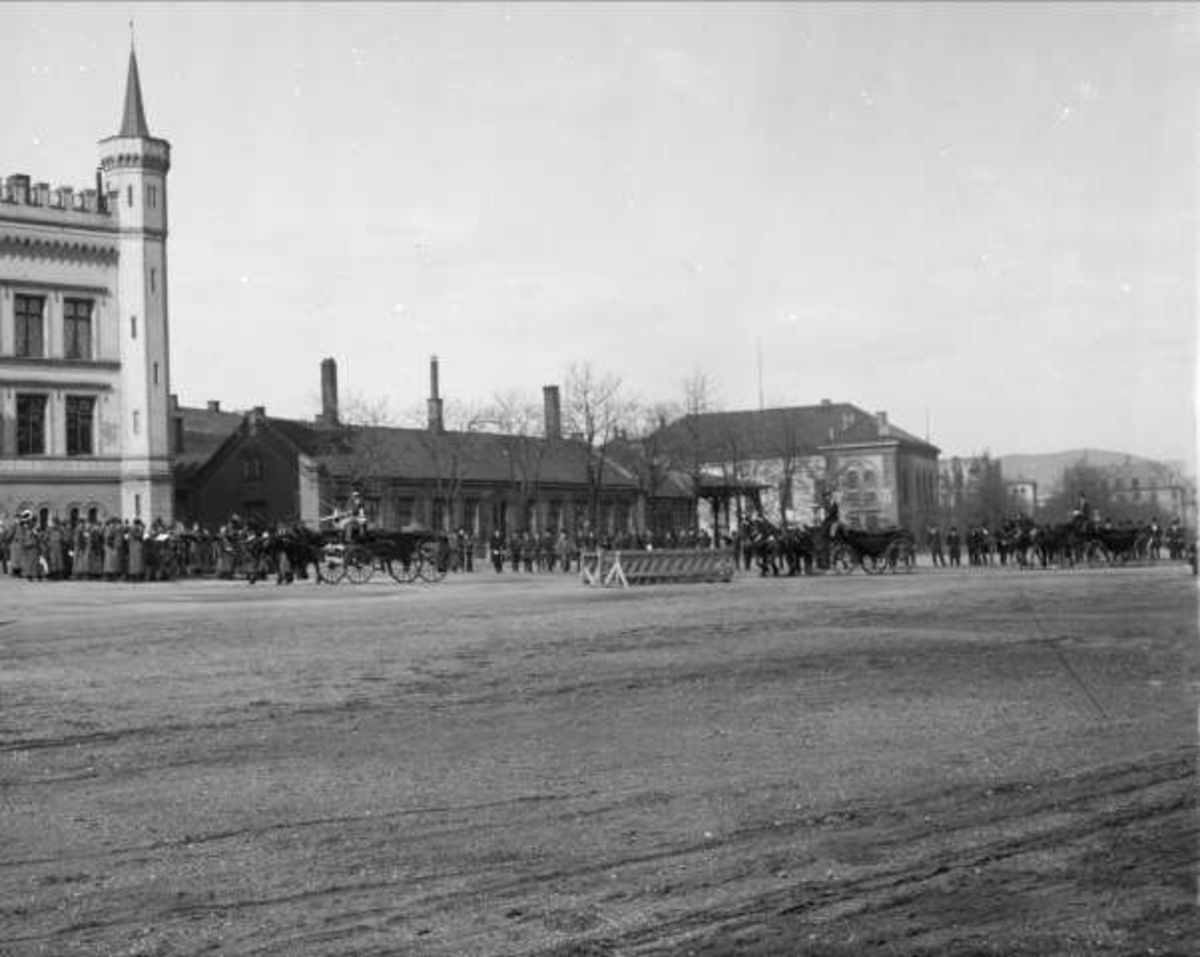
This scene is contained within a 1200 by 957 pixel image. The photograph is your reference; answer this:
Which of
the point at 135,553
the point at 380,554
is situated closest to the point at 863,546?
the point at 380,554

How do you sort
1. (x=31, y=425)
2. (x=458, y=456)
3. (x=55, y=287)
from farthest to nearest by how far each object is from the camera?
1. (x=458, y=456)
2. (x=55, y=287)
3. (x=31, y=425)

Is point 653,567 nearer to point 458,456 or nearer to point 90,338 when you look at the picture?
point 90,338

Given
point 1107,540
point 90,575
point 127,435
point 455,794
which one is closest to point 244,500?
point 127,435

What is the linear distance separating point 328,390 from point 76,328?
27.2 meters

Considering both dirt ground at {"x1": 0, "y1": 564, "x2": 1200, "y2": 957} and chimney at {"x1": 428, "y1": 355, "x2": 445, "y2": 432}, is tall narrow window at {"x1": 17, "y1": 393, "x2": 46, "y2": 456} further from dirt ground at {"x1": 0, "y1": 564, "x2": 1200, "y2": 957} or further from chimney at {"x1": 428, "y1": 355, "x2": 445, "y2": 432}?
dirt ground at {"x1": 0, "y1": 564, "x2": 1200, "y2": 957}

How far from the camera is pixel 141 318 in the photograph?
50.8 metres

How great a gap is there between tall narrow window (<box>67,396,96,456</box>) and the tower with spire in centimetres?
105

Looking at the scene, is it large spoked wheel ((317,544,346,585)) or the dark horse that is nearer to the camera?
large spoked wheel ((317,544,346,585))

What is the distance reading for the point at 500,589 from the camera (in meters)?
30.1

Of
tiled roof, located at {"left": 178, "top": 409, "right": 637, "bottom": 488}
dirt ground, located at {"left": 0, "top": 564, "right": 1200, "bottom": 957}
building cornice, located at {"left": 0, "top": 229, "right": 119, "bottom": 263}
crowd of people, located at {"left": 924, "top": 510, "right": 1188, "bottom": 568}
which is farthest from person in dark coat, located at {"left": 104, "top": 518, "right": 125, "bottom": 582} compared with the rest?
tiled roof, located at {"left": 178, "top": 409, "right": 637, "bottom": 488}

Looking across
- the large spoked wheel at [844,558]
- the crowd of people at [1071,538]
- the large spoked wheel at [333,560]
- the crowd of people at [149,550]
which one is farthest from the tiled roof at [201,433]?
the large spoked wheel at [844,558]

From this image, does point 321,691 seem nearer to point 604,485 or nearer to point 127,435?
point 127,435

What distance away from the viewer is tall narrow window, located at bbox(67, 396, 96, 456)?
50.3m

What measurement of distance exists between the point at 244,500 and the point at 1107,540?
138ft
